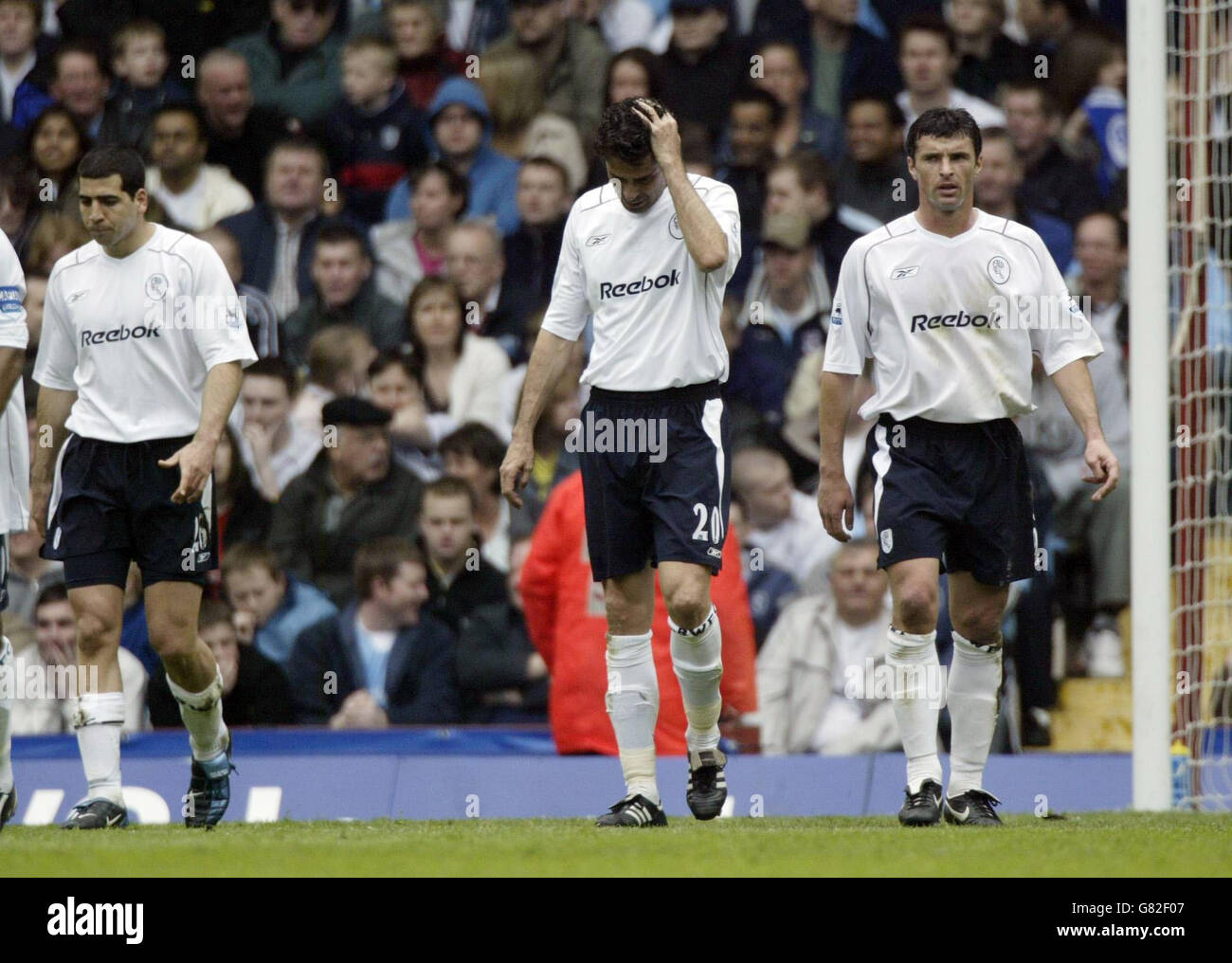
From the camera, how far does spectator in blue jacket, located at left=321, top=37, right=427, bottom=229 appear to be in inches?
470

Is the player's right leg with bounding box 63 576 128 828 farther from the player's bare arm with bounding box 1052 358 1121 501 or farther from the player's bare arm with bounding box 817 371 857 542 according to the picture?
the player's bare arm with bounding box 1052 358 1121 501

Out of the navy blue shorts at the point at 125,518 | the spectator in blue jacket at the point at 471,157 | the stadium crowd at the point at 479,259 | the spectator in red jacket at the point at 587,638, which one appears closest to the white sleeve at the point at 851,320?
the spectator in red jacket at the point at 587,638

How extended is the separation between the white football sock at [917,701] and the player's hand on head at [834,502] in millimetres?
435

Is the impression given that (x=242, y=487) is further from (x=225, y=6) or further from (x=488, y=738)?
(x=225, y=6)

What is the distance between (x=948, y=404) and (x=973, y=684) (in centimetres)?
106

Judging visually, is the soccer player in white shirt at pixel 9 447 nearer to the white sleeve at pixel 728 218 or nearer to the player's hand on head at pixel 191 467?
the player's hand on head at pixel 191 467

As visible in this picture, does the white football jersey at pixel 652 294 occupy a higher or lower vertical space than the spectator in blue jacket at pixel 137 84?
lower

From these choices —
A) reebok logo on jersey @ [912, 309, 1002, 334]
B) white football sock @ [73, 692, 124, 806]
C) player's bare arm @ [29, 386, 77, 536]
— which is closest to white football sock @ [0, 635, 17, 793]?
white football sock @ [73, 692, 124, 806]

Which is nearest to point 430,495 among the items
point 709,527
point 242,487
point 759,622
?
point 242,487

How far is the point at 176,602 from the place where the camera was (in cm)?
729

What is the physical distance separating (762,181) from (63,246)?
4232mm

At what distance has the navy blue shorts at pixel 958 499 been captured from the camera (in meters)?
6.84

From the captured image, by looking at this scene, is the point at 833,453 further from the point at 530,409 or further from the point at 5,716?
the point at 5,716

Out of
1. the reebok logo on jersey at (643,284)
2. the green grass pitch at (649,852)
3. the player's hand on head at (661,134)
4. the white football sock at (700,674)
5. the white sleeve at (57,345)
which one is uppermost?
the player's hand on head at (661,134)
